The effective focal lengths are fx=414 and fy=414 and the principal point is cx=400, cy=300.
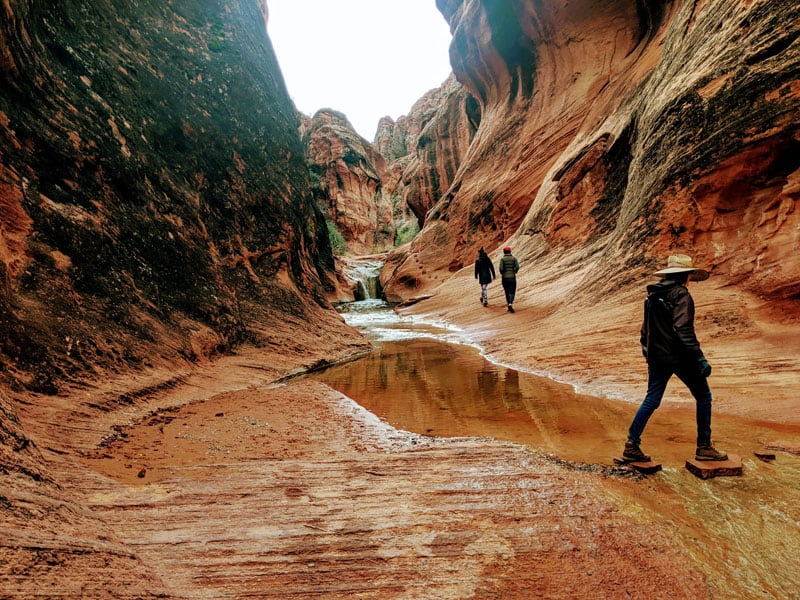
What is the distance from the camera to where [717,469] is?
2.96 metres

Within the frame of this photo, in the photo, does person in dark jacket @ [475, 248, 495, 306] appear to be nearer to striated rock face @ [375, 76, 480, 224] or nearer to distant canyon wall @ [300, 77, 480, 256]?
striated rock face @ [375, 76, 480, 224]

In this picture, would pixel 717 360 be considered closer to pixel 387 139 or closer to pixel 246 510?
pixel 246 510

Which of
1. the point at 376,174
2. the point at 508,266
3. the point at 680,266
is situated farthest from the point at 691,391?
the point at 376,174

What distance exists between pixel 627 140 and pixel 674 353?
12663 mm

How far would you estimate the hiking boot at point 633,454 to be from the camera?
320cm

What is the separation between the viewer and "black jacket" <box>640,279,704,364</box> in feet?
10.9

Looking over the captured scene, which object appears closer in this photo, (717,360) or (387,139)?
(717,360)

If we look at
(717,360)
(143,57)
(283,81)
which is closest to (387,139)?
(283,81)

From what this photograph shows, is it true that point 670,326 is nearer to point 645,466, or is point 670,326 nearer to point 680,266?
point 680,266

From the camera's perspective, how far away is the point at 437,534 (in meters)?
2.35

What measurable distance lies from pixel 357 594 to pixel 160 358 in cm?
512

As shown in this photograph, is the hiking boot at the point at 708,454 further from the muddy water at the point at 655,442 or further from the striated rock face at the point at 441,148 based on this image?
the striated rock face at the point at 441,148

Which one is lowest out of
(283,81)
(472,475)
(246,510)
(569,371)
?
(569,371)

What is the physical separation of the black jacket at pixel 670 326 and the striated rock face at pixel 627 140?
14.6 ft
